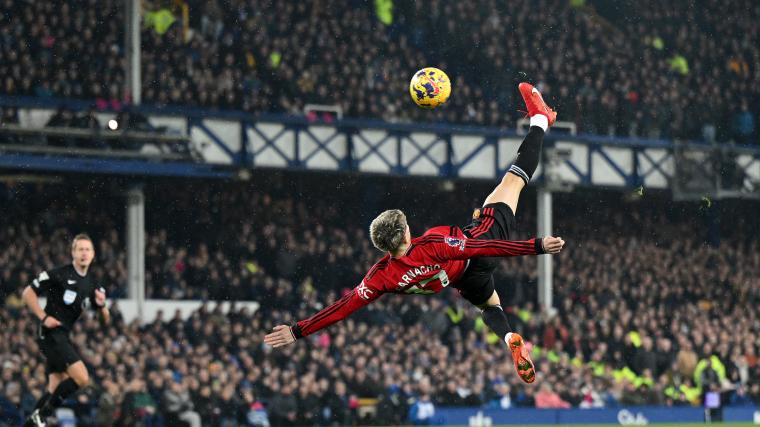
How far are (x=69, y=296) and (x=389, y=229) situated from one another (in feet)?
15.2

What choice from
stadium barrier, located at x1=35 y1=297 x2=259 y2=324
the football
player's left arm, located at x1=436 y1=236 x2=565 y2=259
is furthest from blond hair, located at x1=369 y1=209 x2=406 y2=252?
stadium barrier, located at x1=35 y1=297 x2=259 y2=324

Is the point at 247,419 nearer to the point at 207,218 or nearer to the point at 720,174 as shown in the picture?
the point at 207,218

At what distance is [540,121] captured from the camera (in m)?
13.6

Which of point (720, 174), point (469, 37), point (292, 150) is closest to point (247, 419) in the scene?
point (292, 150)

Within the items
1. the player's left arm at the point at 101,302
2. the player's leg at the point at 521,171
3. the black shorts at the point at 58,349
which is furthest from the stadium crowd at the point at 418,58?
the player's leg at the point at 521,171

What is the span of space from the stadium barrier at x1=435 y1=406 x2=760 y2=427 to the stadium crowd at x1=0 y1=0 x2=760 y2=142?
8.90m

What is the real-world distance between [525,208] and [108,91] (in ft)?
37.7

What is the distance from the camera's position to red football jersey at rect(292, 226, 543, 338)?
11.5 metres

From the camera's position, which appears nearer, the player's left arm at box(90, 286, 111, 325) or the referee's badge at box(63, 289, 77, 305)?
the player's left arm at box(90, 286, 111, 325)

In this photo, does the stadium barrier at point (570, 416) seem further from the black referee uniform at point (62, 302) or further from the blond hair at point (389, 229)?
the blond hair at point (389, 229)

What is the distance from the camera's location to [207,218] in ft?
93.5


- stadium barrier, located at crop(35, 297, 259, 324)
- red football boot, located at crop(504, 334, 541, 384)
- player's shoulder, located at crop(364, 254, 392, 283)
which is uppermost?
player's shoulder, located at crop(364, 254, 392, 283)

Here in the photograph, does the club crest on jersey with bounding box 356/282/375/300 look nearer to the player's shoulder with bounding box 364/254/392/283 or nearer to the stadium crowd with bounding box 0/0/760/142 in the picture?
the player's shoulder with bounding box 364/254/392/283

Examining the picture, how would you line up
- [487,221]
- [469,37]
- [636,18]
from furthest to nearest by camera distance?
[636,18] < [469,37] < [487,221]
